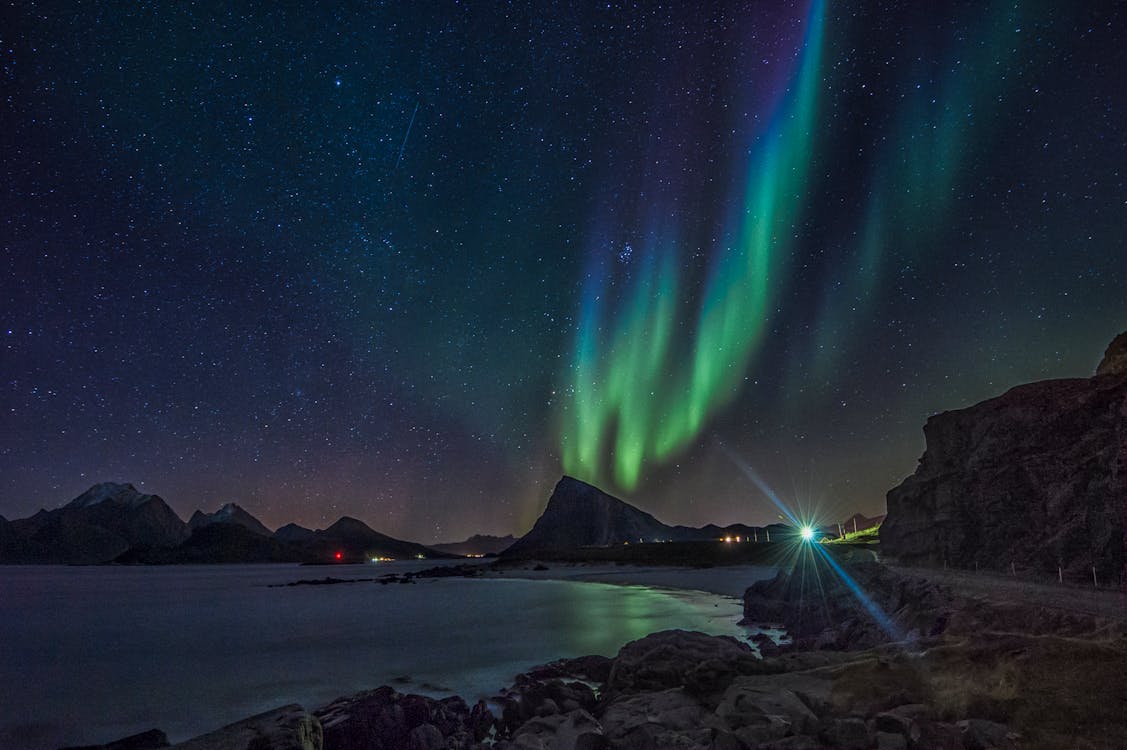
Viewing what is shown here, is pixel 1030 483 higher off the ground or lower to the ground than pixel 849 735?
higher

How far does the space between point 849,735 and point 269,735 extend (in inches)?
427

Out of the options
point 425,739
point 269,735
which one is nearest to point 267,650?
point 425,739

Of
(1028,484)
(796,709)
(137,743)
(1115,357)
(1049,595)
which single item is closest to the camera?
(796,709)

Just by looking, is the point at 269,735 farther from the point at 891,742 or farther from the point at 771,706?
the point at 891,742

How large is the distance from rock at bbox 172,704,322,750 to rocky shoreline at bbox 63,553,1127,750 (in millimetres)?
38

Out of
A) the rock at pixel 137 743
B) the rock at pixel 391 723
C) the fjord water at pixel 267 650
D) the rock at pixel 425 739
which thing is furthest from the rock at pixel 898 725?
the rock at pixel 137 743

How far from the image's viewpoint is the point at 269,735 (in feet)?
37.1

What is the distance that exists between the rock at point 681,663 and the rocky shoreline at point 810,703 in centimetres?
4

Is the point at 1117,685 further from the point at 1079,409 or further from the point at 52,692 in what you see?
the point at 52,692

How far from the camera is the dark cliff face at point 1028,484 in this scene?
2409cm

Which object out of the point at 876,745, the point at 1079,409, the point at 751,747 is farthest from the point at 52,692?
the point at 1079,409

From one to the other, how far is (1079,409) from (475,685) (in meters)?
32.2

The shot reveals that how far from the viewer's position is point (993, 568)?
3139 cm

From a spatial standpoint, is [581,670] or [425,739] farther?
[581,670]
